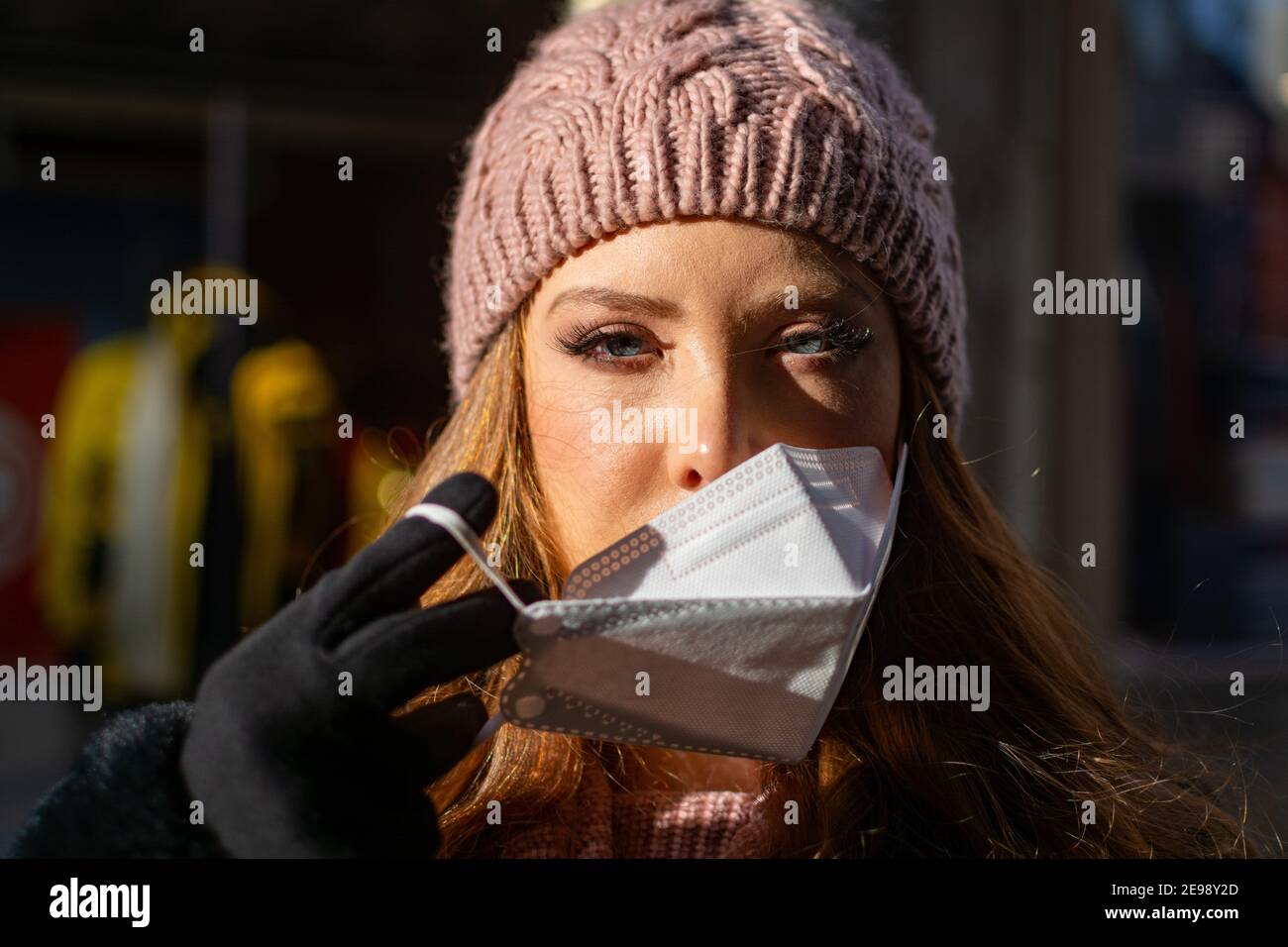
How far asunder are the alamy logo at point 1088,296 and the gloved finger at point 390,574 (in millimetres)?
3256

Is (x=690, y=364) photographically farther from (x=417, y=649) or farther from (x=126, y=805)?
(x=126, y=805)

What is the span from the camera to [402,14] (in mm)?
5637

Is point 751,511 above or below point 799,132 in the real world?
below

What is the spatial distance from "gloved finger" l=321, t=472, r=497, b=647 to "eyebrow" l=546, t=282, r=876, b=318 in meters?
0.41

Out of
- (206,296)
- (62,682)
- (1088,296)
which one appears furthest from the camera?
(62,682)

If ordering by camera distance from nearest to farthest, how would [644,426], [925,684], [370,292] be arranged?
[644,426] < [925,684] < [370,292]

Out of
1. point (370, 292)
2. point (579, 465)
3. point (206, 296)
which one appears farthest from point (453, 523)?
point (370, 292)

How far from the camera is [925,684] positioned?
1684 millimetres

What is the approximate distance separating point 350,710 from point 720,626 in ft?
1.55

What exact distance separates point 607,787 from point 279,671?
1.82 ft

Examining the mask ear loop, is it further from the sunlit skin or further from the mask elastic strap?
the sunlit skin

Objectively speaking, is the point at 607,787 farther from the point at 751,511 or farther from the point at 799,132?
the point at 799,132

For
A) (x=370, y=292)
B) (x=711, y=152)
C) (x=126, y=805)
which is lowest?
(x=126, y=805)
